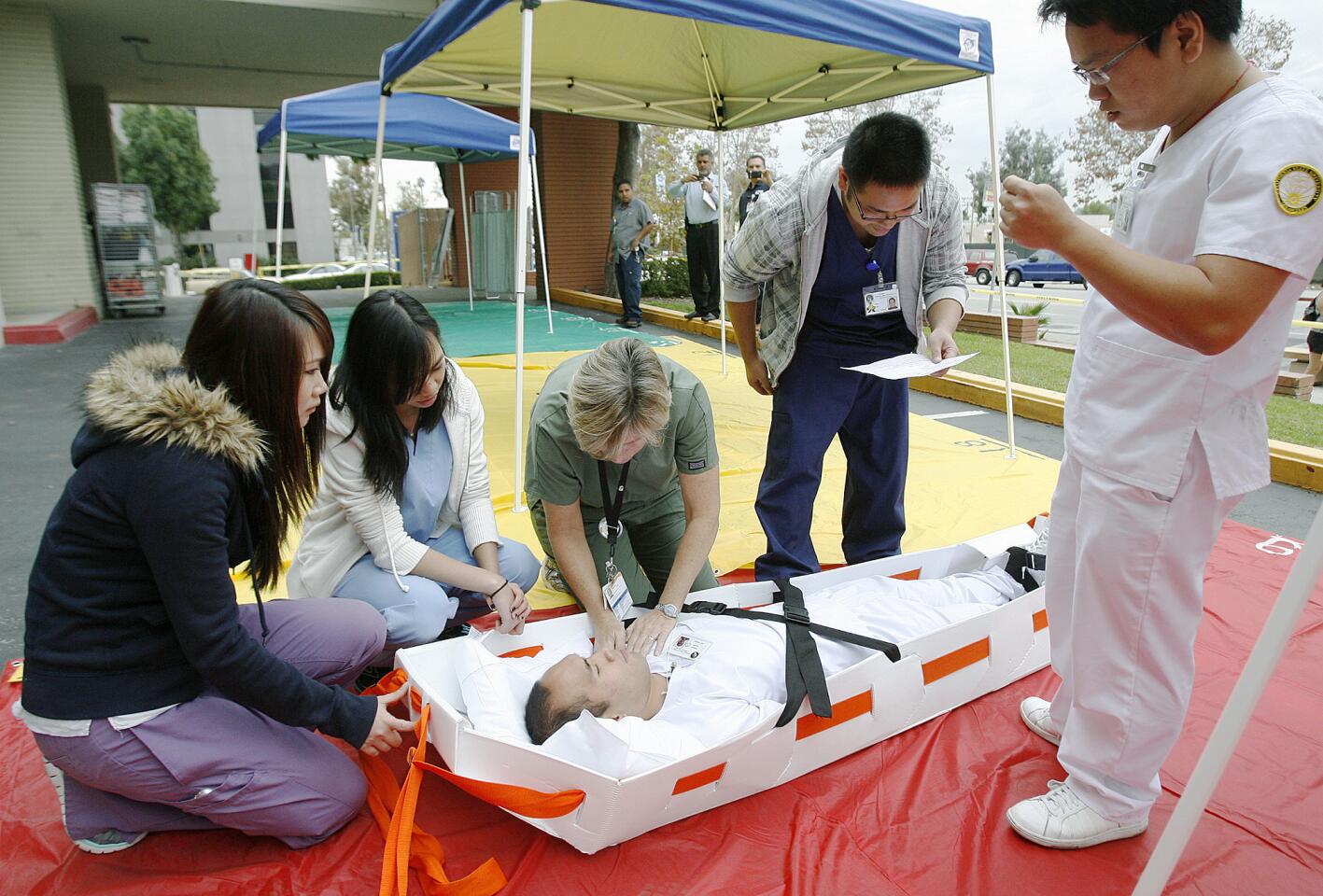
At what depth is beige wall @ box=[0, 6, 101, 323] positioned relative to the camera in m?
10.4

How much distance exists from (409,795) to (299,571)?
1045 mm

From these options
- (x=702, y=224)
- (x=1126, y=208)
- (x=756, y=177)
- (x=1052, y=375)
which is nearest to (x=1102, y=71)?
(x=1126, y=208)

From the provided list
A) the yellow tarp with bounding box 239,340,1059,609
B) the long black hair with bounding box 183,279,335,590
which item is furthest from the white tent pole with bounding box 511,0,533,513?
the long black hair with bounding box 183,279,335,590

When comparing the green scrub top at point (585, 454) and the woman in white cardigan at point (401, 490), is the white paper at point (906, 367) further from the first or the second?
the woman in white cardigan at point (401, 490)

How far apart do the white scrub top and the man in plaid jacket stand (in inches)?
39.2

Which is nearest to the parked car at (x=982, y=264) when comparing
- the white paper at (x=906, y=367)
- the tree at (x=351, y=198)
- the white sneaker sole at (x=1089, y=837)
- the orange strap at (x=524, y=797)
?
the white paper at (x=906, y=367)

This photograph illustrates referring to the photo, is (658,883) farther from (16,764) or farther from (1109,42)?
(1109,42)

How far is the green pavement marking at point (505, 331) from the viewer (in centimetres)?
852

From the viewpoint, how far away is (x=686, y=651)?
2.13m

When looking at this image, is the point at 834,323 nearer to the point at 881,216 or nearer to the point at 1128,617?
the point at 881,216

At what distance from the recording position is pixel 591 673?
190 centimetres

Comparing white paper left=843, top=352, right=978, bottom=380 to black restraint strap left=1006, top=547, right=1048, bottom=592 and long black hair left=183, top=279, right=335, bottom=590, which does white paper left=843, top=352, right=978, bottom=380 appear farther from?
long black hair left=183, top=279, right=335, bottom=590

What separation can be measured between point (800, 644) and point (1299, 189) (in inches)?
53.1

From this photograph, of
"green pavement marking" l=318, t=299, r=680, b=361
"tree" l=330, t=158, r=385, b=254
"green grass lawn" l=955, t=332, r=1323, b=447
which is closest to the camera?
"green grass lawn" l=955, t=332, r=1323, b=447
